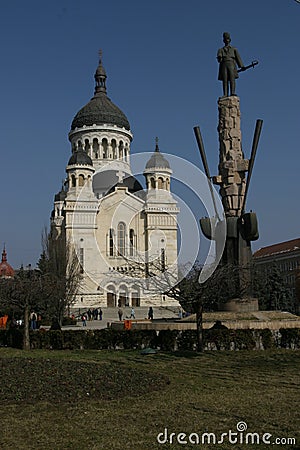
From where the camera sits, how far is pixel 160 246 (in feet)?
180

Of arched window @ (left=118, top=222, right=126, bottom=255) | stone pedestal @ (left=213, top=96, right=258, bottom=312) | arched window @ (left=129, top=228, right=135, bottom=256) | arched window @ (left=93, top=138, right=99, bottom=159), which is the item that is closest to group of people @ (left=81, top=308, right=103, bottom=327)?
arched window @ (left=129, top=228, right=135, bottom=256)

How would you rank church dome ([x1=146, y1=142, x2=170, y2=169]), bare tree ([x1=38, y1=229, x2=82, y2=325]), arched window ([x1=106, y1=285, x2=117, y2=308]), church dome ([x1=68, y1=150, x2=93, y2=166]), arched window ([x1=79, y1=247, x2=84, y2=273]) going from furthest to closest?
church dome ([x1=146, y1=142, x2=170, y2=169])
church dome ([x1=68, y1=150, x2=93, y2=166])
arched window ([x1=106, y1=285, x2=117, y2=308])
arched window ([x1=79, y1=247, x2=84, y2=273])
bare tree ([x1=38, y1=229, x2=82, y2=325])

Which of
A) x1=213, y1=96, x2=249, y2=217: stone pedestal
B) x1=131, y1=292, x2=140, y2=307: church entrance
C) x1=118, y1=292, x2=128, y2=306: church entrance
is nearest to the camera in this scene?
x1=213, y1=96, x2=249, y2=217: stone pedestal

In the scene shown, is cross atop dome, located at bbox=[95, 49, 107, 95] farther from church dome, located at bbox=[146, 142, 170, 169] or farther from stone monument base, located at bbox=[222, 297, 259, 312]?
stone monument base, located at bbox=[222, 297, 259, 312]

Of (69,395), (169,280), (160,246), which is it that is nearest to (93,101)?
(160,246)

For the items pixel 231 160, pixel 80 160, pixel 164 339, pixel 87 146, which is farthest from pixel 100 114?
pixel 164 339

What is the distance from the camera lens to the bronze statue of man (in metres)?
19.5

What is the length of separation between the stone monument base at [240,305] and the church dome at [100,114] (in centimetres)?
4591

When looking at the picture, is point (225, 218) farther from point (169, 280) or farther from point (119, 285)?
point (119, 285)

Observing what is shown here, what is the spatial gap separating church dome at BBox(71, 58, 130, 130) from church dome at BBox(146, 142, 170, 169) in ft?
27.8

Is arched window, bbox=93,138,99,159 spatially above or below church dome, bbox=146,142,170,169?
above

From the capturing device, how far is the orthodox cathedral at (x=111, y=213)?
5184 cm

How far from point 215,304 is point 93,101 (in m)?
48.3

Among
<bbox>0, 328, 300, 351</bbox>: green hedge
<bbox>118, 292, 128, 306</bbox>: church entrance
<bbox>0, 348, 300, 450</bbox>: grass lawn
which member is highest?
<bbox>118, 292, 128, 306</bbox>: church entrance
